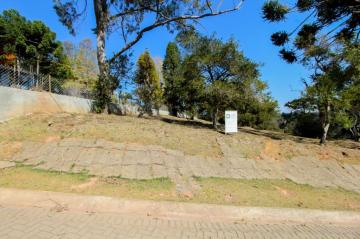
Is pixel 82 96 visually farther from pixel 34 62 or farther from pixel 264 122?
pixel 264 122

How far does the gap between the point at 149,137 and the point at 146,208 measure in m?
4.33

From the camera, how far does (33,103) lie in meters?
11.3

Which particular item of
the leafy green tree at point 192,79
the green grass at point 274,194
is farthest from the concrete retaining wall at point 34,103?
the green grass at point 274,194

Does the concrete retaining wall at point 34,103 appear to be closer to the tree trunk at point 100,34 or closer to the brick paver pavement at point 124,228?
the tree trunk at point 100,34

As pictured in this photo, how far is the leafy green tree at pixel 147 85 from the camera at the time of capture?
1942cm

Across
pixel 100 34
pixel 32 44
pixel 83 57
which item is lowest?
pixel 100 34

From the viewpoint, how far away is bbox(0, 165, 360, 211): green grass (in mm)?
6109

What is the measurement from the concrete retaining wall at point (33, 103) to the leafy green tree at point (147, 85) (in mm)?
5439

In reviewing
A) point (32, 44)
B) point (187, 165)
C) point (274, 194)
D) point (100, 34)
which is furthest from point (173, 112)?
point (274, 194)

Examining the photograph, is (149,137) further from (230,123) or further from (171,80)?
(171,80)

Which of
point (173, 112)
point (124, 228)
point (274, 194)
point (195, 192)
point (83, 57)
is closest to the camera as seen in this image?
point (124, 228)

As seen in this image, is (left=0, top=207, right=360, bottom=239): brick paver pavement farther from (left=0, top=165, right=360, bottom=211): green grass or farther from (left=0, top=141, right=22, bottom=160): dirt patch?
(left=0, top=141, right=22, bottom=160): dirt patch

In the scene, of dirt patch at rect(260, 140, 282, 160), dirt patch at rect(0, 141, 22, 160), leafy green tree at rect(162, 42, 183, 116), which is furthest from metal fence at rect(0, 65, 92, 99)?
dirt patch at rect(260, 140, 282, 160)

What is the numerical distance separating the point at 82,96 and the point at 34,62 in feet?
32.0
